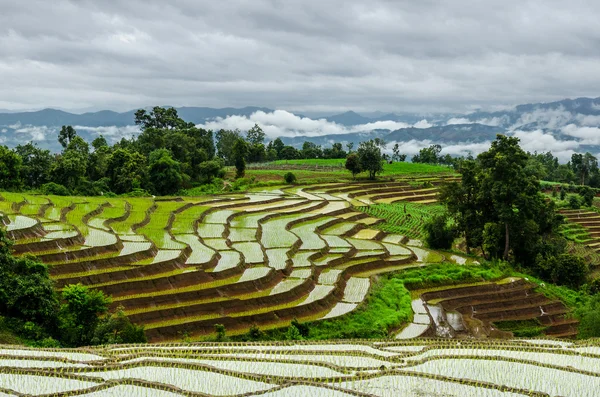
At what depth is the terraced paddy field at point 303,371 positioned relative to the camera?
979 cm

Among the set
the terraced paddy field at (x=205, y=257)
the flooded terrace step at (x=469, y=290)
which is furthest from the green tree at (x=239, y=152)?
the flooded terrace step at (x=469, y=290)

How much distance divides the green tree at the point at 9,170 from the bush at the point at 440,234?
3301cm

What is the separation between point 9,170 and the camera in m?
43.0

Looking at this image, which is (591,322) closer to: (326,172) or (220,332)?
(220,332)

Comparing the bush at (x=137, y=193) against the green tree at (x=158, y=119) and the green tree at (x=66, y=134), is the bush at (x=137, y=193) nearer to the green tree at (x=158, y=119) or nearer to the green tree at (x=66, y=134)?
the green tree at (x=66, y=134)

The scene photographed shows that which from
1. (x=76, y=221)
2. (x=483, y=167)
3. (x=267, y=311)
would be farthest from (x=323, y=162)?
(x=267, y=311)

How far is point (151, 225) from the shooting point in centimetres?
3284

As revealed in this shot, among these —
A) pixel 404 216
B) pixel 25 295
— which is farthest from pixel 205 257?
pixel 404 216

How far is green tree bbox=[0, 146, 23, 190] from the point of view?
42.2 meters

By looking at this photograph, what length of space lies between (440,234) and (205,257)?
1841 centimetres

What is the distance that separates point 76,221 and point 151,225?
443cm

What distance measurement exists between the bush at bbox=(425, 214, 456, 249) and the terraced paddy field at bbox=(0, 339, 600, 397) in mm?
24665

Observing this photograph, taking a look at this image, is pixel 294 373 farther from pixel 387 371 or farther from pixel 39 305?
pixel 39 305

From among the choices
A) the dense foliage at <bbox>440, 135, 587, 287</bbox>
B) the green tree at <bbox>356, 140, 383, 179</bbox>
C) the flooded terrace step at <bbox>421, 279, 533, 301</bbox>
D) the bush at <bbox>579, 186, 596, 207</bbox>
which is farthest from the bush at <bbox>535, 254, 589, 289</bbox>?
the bush at <bbox>579, 186, 596, 207</bbox>
